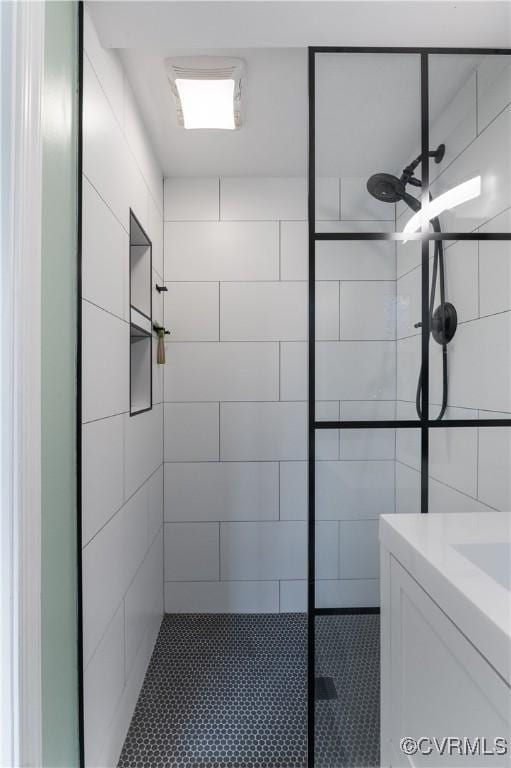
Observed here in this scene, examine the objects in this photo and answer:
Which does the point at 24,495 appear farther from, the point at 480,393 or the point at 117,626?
the point at 480,393

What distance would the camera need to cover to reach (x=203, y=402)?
6.30 ft

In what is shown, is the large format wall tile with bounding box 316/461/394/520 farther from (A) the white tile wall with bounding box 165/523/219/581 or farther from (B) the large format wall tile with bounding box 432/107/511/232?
(A) the white tile wall with bounding box 165/523/219/581

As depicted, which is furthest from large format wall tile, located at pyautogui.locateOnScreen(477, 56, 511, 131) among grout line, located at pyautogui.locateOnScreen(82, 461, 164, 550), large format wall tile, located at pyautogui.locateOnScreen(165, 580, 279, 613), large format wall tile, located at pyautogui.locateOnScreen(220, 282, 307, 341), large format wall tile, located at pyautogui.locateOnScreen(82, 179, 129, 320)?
large format wall tile, located at pyautogui.locateOnScreen(165, 580, 279, 613)

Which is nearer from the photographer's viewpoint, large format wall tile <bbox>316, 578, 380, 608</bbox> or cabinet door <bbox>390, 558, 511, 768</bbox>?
cabinet door <bbox>390, 558, 511, 768</bbox>

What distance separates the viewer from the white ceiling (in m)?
0.93

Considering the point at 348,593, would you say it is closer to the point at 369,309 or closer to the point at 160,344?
the point at 369,309

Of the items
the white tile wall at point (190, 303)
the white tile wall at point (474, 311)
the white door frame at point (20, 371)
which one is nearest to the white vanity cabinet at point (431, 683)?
the white tile wall at point (474, 311)

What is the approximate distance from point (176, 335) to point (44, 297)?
114cm

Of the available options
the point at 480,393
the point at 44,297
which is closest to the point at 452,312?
the point at 480,393

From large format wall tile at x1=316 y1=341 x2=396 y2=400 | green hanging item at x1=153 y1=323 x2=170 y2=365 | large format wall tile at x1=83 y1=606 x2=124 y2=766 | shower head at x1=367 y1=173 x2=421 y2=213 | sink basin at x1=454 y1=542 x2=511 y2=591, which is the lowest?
large format wall tile at x1=83 y1=606 x2=124 y2=766

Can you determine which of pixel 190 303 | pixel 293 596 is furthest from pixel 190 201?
pixel 293 596

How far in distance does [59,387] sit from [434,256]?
1.03 meters

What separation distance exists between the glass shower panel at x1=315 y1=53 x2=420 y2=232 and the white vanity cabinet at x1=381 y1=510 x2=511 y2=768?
35.3 inches

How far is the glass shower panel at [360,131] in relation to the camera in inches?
40.4
